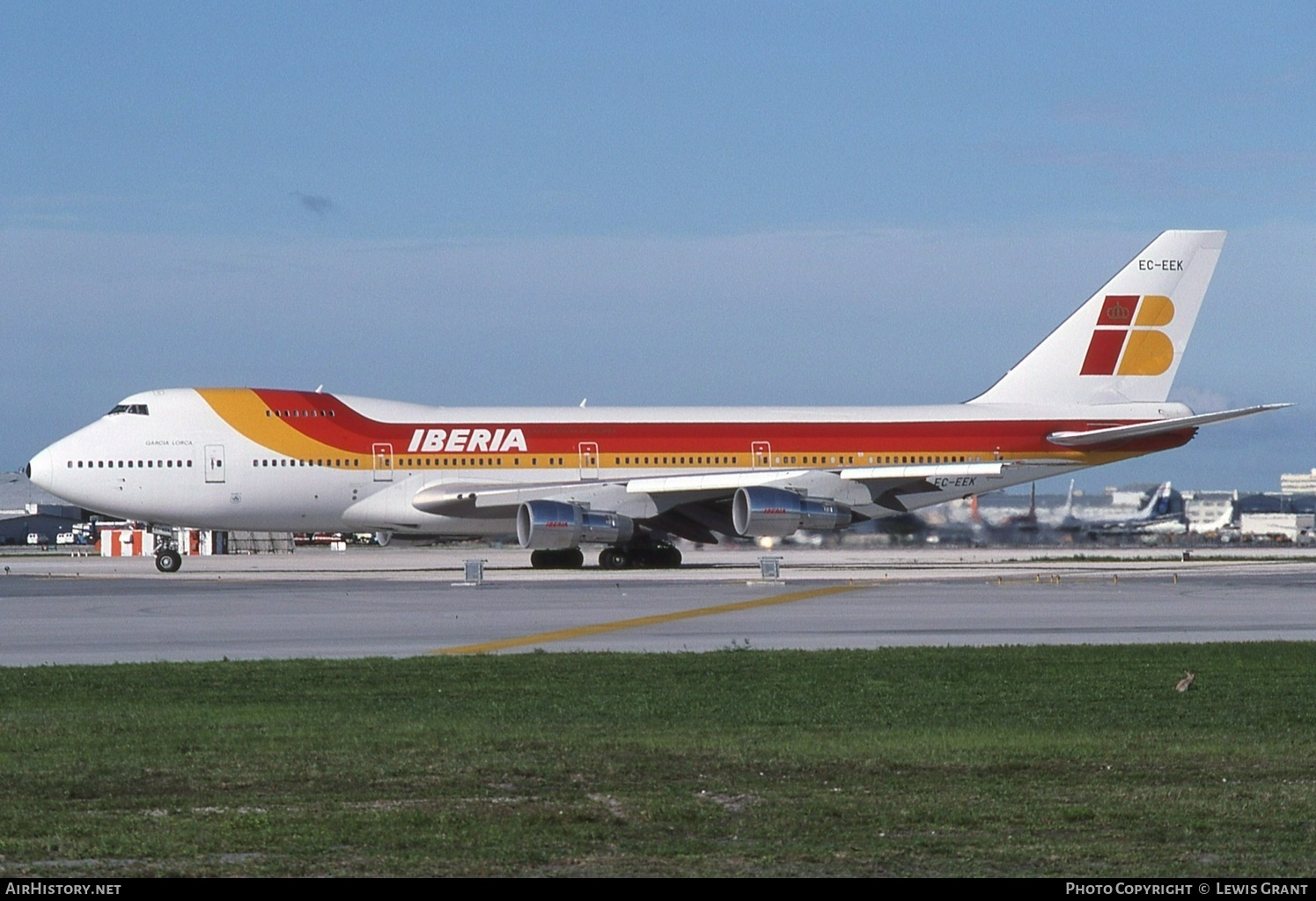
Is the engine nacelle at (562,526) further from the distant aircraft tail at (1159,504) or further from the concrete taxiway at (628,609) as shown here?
the distant aircraft tail at (1159,504)

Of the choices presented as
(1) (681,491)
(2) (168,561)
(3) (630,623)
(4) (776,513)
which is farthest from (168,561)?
(3) (630,623)

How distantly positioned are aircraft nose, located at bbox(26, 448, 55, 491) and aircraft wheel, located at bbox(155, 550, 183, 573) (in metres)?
3.19

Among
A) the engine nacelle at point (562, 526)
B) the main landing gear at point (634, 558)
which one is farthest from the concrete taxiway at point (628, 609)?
the main landing gear at point (634, 558)

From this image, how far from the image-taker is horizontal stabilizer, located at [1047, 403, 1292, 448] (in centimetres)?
4278

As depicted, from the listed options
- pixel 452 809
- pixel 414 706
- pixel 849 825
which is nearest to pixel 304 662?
pixel 414 706

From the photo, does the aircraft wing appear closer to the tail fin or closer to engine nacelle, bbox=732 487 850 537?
engine nacelle, bbox=732 487 850 537

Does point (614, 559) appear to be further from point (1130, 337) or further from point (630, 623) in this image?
point (630, 623)

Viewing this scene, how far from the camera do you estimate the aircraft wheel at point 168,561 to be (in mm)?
41094

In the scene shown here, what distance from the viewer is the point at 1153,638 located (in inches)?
793

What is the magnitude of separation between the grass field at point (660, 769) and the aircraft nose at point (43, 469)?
2626 centimetres

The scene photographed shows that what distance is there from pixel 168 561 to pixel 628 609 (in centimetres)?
2004
